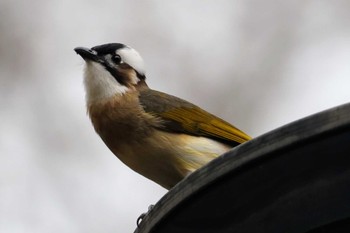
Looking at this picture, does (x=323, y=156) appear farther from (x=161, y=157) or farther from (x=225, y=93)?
(x=225, y=93)

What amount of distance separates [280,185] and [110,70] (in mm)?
2990

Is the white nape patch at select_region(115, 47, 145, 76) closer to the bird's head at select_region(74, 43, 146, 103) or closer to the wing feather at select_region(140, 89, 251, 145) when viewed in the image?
the bird's head at select_region(74, 43, 146, 103)

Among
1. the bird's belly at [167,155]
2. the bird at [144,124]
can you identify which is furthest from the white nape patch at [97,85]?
the bird's belly at [167,155]

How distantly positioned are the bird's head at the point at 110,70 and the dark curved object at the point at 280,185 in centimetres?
262

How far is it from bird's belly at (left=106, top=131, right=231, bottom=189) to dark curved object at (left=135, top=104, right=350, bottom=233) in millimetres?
1980

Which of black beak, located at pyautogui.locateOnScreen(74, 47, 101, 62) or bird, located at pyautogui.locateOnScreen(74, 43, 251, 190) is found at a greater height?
black beak, located at pyautogui.locateOnScreen(74, 47, 101, 62)

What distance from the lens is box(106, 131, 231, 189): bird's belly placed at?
4469mm

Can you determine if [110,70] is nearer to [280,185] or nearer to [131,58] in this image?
[131,58]

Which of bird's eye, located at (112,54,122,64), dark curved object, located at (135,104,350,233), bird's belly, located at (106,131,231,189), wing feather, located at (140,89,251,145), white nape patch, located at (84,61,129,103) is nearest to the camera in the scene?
dark curved object, located at (135,104,350,233)

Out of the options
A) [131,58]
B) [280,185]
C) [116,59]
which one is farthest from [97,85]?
[280,185]

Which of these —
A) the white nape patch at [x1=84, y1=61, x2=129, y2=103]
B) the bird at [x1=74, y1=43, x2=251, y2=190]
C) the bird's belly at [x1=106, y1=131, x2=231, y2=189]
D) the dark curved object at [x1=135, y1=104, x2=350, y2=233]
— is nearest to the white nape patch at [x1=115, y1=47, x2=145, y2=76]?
the bird at [x1=74, y1=43, x2=251, y2=190]

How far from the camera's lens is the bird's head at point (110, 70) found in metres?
5.07

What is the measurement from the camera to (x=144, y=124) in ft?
15.3

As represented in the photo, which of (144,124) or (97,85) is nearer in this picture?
(144,124)
